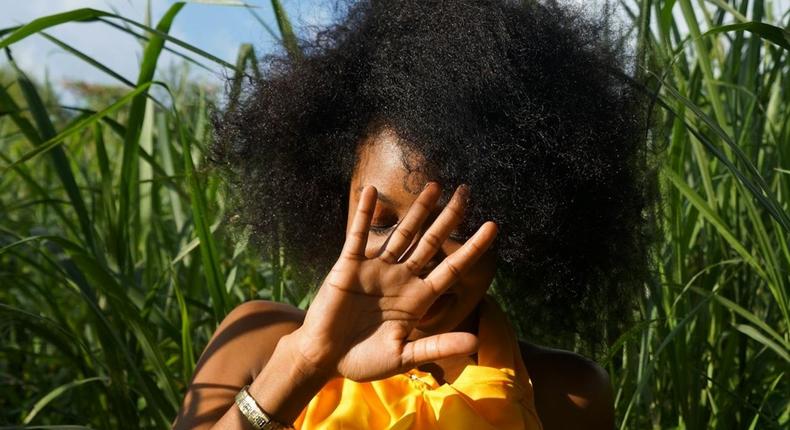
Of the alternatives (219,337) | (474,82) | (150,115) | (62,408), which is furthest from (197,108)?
(474,82)

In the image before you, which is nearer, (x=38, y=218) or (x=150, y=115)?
(x=150, y=115)

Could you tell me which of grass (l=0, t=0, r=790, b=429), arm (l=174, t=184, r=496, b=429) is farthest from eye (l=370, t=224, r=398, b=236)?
grass (l=0, t=0, r=790, b=429)

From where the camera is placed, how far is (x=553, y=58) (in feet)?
4.82

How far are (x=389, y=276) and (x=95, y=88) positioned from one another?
12.9 feet

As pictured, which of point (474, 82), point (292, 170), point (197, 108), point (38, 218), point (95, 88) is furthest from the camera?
point (95, 88)

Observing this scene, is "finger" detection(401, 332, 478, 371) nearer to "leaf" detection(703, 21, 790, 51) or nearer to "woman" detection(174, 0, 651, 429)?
"woman" detection(174, 0, 651, 429)

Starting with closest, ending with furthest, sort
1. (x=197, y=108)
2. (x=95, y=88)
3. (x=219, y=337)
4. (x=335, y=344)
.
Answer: (x=335, y=344) → (x=219, y=337) → (x=197, y=108) → (x=95, y=88)

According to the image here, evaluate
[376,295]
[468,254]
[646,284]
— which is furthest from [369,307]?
[646,284]

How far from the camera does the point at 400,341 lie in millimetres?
1185

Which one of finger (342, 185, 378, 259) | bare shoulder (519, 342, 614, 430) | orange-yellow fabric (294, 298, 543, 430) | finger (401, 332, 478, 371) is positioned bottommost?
bare shoulder (519, 342, 614, 430)

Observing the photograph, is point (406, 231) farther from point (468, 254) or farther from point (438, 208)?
point (438, 208)

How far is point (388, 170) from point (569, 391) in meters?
0.47

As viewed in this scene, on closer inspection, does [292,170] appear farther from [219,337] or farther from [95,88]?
[95,88]

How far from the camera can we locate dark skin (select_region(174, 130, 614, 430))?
1.19 m
